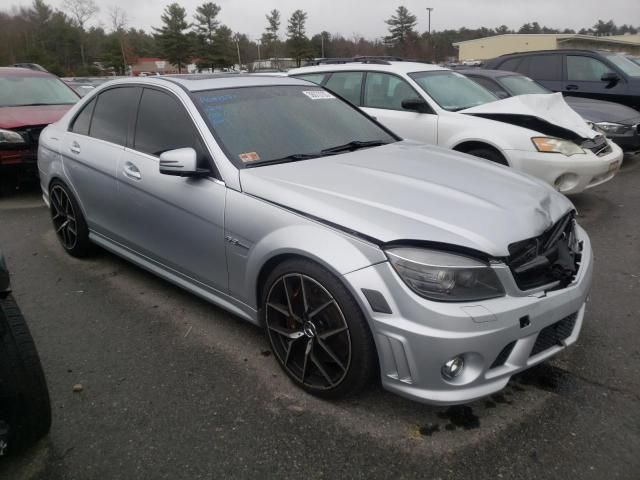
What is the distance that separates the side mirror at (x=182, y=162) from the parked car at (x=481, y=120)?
358 cm

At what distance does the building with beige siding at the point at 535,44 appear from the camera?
46688mm

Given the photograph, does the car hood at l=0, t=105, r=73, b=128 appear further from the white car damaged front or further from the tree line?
the tree line

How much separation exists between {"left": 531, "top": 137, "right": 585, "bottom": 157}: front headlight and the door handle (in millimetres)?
3864

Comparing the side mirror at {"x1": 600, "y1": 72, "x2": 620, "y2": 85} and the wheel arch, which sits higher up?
the side mirror at {"x1": 600, "y1": 72, "x2": 620, "y2": 85}

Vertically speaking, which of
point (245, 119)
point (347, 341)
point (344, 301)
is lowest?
point (347, 341)

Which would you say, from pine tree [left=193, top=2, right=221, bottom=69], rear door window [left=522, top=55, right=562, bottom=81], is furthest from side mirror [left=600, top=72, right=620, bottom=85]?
pine tree [left=193, top=2, right=221, bottom=69]

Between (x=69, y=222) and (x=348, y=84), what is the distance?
382cm

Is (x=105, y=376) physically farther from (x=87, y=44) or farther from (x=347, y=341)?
(x=87, y=44)

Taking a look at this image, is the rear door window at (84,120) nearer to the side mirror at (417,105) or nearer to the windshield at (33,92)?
the side mirror at (417,105)

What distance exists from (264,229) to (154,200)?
3.47 feet

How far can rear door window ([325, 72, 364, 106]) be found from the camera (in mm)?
6613

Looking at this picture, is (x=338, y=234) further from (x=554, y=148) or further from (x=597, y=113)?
(x=597, y=113)

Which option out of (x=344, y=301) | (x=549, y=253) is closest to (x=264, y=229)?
(x=344, y=301)

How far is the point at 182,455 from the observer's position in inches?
90.4
